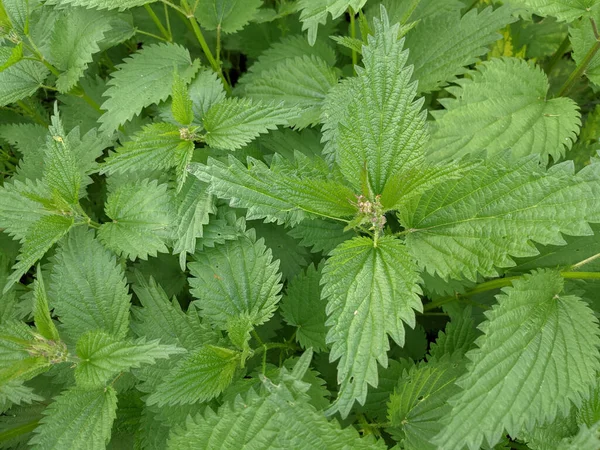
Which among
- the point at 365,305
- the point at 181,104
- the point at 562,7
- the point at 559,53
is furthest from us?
the point at 559,53

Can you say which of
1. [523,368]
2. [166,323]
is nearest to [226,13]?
[166,323]

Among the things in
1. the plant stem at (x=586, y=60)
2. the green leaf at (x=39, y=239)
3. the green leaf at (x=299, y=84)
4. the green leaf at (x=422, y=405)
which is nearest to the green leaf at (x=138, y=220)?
the green leaf at (x=39, y=239)

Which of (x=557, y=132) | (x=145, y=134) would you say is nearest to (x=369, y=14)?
(x=557, y=132)

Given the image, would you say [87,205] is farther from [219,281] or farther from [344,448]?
[344,448]

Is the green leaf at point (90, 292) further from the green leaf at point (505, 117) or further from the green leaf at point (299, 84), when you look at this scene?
the green leaf at point (505, 117)

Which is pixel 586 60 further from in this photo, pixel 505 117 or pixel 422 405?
pixel 422 405
